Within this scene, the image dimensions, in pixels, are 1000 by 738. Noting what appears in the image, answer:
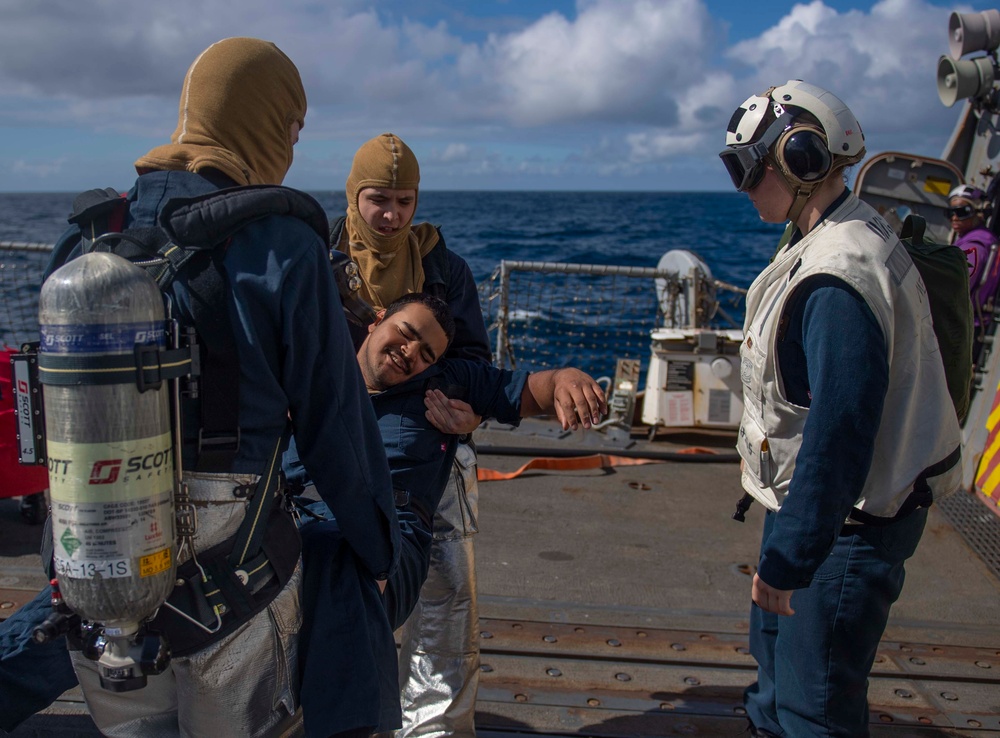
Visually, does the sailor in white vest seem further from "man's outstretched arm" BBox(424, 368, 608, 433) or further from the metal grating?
the metal grating

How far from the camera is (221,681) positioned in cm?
172

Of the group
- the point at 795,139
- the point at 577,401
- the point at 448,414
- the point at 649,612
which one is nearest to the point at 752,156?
the point at 795,139

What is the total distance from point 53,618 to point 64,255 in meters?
0.77

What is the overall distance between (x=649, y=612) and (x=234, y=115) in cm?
288

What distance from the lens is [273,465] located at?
5.89 feet

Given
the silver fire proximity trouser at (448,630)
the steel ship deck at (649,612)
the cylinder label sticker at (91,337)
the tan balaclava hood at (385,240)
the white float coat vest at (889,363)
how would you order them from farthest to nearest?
the steel ship deck at (649,612)
the tan balaclava hood at (385,240)
the silver fire proximity trouser at (448,630)
the white float coat vest at (889,363)
the cylinder label sticker at (91,337)

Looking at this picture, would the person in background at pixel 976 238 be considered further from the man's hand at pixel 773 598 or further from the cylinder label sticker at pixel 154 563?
the cylinder label sticker at pixel 154 563

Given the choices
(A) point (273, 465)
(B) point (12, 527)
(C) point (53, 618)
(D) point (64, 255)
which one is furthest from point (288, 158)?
(B) point (12, 527)

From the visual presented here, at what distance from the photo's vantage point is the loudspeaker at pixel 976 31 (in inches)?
239

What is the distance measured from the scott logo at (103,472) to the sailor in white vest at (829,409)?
1.54 meters

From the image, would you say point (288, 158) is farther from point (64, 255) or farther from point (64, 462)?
point (64, 462)

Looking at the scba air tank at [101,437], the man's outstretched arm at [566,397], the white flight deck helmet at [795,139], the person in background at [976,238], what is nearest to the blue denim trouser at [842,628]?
the man's outstretched arm at [566,397]

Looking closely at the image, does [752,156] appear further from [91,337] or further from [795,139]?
[91,337]

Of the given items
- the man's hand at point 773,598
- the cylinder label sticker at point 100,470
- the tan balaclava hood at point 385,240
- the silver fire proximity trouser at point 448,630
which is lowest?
the silver fire proximity trouser at point 448,630
